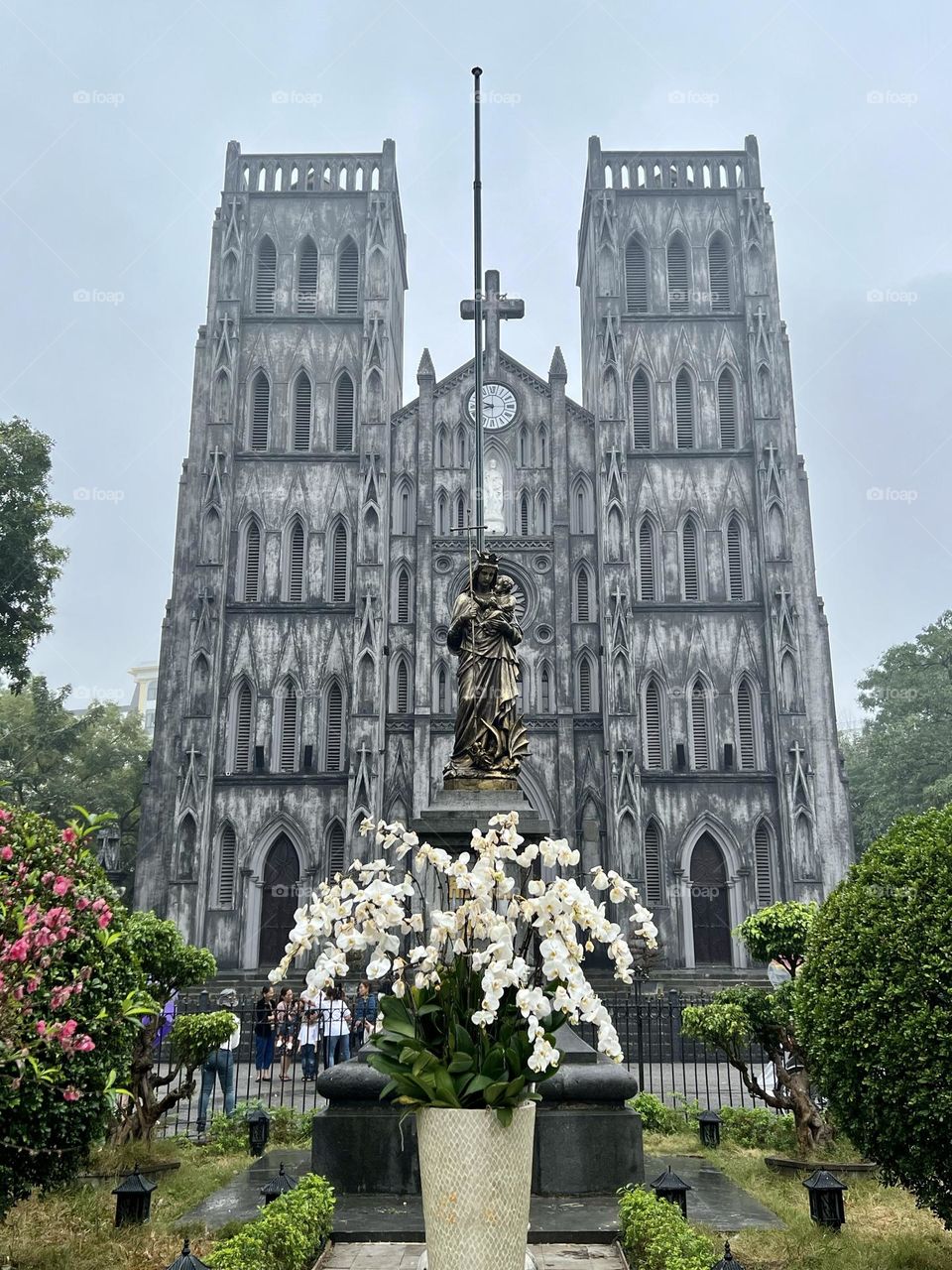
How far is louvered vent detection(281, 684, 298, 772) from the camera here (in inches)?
1122

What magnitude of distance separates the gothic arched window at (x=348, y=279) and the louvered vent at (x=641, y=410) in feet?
27.8

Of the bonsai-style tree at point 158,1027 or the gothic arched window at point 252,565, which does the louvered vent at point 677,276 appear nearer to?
the gothic arched window at point 252,565

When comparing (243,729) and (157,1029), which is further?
(243,729)

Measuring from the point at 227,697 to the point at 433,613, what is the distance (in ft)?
19.3

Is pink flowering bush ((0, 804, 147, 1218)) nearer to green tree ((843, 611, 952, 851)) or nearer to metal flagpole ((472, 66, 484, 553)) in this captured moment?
metal flagpole ((472, 66, 484, 553))

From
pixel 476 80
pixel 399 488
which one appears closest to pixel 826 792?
pixel 399 488

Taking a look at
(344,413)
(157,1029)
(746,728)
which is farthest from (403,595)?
(157,1029)

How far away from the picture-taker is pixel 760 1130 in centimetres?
1066

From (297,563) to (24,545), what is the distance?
727cm

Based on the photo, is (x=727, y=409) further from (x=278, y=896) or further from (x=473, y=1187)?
(x=473, y=1187)

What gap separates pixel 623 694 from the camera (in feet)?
90.9

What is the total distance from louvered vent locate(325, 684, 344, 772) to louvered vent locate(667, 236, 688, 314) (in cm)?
1473

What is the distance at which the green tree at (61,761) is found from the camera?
33406mm

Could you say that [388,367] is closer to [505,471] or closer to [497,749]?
[505,471]
